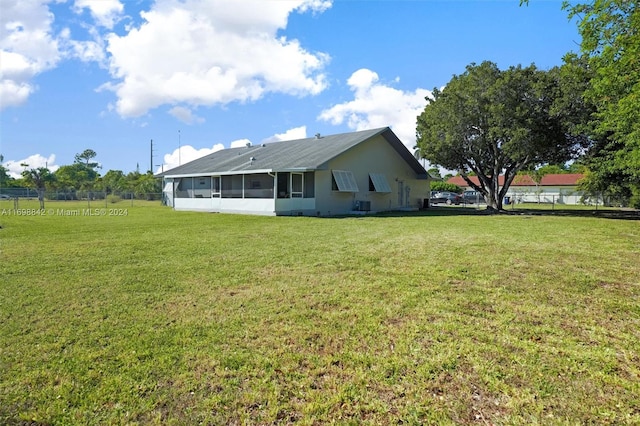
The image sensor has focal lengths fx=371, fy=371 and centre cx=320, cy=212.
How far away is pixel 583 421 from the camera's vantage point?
7.78 ft

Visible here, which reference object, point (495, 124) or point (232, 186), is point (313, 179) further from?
point (495, 124)

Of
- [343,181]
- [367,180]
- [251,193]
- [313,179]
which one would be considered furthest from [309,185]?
[367,180]

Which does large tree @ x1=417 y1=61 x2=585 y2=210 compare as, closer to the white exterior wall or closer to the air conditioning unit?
the white exterior wall

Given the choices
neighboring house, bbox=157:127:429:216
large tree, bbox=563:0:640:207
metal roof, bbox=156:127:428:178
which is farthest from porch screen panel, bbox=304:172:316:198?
large tree, bbox=563:0:640:207

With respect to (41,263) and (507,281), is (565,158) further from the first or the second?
(41,263)

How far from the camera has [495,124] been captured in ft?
70.3

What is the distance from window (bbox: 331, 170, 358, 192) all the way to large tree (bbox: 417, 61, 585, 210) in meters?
7.15

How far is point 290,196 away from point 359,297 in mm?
14452

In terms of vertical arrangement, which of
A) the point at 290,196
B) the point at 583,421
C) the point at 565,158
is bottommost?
the point at 583,421

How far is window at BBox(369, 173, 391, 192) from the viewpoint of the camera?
2211cm

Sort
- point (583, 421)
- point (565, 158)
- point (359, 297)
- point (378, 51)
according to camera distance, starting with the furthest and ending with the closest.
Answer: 1. point (565, 158)
2. point (378, 51)
3. point (359, 297)
4. point (583, 421)

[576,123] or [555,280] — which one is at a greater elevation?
[576,123]

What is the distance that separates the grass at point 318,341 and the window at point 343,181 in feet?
42.8

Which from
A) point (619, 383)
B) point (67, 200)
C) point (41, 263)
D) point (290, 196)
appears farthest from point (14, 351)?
point (67, 200)
